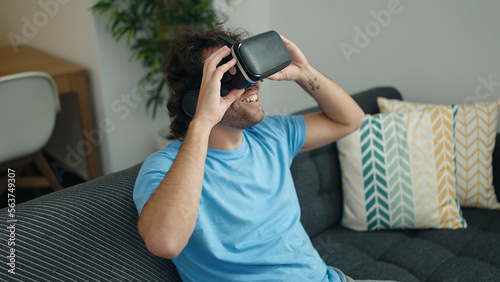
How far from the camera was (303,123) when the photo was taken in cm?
139

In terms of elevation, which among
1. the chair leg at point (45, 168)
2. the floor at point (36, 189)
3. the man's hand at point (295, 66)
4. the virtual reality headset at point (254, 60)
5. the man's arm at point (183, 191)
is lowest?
the floor at point (36, 189)

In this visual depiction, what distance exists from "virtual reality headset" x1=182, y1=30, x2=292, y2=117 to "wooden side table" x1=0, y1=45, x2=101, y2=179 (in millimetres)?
1742

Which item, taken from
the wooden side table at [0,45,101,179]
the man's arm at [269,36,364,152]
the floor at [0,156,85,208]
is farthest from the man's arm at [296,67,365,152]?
the floor at [0,156,85,208]

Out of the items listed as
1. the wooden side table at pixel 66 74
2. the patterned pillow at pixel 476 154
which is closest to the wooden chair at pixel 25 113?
the wooden side table at pixel 66 74

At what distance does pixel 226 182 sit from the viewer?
3.62ft

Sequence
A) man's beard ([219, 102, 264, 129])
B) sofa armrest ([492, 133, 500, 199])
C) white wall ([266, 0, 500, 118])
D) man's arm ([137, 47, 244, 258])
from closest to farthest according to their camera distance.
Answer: man's arm ([137, 47, 244, 258]), man's beard ([219, 102, 264, 129]), sofa armrest ([492, 133, 500, 199]), white wall ([266, 0, 500, 118])

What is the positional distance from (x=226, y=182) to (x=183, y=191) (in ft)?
0.68

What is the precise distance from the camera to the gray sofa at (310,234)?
0.95 metres

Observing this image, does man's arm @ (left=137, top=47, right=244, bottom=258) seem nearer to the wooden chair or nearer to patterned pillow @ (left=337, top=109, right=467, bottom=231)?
patterned pillow @ (left=337, top=109, right=467, bottom=231)

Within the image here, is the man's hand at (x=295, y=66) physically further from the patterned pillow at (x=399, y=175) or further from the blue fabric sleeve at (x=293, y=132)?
the patterned pillow at (x=399, y=175)

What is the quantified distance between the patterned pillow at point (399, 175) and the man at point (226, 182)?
11.3 inches

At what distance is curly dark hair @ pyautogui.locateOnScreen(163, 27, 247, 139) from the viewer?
46.5 inches

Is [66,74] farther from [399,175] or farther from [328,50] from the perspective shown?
[399,175]

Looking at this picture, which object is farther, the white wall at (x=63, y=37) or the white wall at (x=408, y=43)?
the white wall at (x=63, y=37)
